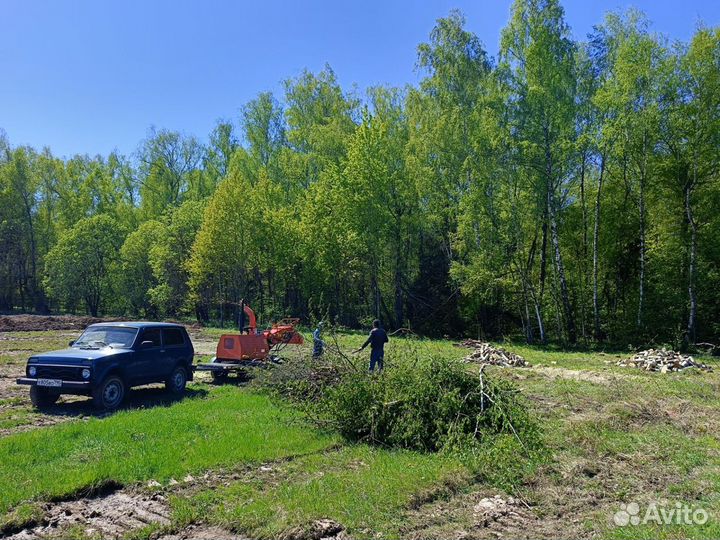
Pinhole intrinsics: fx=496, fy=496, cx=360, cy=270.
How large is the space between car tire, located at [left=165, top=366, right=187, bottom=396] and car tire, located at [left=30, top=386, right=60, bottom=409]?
247cm

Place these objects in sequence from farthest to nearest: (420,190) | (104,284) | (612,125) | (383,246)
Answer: (104,284), (383,246), (420,190), (612,125)

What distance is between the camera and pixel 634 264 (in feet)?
92.0

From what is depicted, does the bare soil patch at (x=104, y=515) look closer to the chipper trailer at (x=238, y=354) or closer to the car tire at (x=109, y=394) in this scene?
the car tire at (x=109, y=394)

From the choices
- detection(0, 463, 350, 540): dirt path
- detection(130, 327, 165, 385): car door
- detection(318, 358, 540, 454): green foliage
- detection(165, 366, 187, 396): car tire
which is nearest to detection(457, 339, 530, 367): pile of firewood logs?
detection(318, 358, 540, 454): green foliage

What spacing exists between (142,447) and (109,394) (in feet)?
12.2

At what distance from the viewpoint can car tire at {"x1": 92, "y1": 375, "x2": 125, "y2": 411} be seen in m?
10.3

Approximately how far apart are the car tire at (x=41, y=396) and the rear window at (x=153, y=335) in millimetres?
2153

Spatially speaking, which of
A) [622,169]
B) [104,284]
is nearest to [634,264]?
[622,169]

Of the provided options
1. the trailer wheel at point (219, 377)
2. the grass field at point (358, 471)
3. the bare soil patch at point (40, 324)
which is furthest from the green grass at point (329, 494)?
the bare soil patch at point (40, 324)

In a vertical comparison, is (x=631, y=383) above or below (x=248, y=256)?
below

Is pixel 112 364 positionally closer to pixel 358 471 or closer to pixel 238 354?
pixel 238 354

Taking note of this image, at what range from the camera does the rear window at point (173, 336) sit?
12562 millimetres

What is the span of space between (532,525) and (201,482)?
4.09m

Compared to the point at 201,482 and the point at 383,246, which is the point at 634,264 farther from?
the point at 201,482
